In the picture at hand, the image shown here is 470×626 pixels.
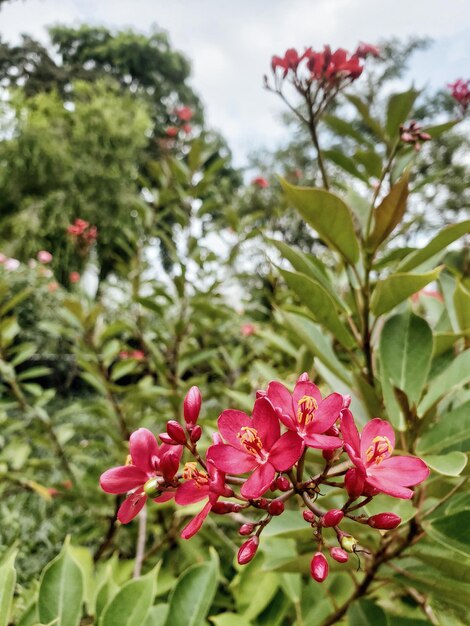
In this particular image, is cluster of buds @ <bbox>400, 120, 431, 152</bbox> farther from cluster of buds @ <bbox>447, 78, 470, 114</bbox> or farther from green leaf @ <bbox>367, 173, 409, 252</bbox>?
cluster of buds @ <bbox>447, 78, 470, 114</bbox>

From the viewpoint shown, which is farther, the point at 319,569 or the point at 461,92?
the point at 461,92

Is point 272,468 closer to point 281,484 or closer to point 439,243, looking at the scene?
point 281,484

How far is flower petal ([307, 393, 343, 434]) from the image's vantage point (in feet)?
1.27

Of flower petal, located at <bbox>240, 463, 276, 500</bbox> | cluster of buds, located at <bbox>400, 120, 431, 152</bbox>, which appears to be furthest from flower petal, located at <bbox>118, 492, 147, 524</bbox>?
cluster of buds, located at <bbox>400, 120, 431, 152</bbox>

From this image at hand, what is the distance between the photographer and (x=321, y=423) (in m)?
0.39

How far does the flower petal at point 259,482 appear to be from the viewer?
351mm

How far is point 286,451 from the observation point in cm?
37

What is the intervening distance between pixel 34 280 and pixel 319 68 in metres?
6.05

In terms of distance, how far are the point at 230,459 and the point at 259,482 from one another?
0.12ft

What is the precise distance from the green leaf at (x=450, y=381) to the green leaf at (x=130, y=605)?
1.48ft

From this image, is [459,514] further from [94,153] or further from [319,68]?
[94,153]

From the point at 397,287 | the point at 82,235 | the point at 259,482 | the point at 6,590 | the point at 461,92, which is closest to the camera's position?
the point at 259,482

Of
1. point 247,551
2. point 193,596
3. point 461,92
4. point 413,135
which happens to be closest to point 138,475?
point 247,551

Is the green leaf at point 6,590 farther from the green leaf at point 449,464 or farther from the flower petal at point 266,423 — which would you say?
the green leaf at point 449,464
